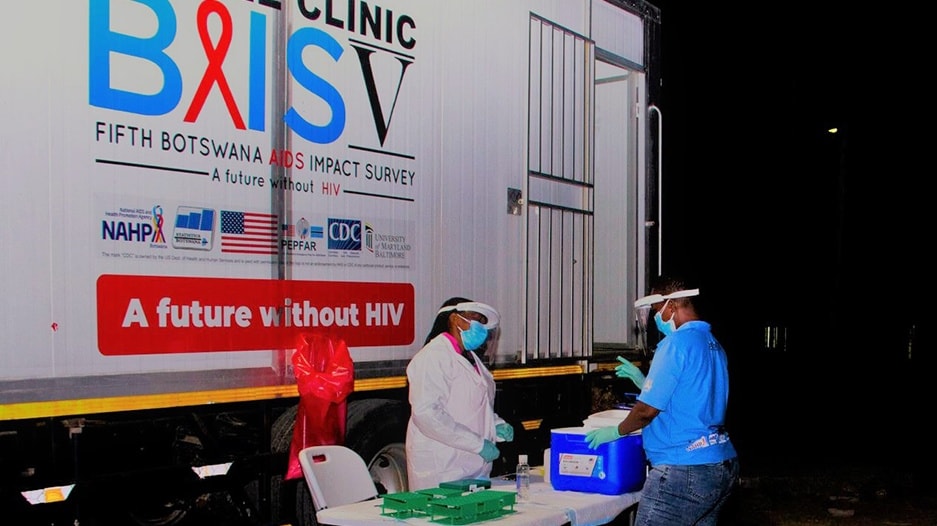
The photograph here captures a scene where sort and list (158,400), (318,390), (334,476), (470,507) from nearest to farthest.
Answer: (470,507) < (158,400) < (334,476) < (318,390)

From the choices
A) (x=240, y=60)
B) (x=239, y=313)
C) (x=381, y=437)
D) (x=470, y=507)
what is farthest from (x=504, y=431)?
(x=240, y=60)

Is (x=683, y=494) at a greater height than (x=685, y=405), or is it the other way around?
(x=685, y=405)

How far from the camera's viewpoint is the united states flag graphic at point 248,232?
15.1 feet

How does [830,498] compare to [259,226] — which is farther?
[830,498]

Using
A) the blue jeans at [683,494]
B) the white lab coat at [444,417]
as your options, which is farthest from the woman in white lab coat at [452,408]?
the blue jeans at [683,494]

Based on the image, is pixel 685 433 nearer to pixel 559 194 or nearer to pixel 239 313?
pixel 239 313

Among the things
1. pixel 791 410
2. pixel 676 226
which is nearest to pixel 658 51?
pixel 791 410

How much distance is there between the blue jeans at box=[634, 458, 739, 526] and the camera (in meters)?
4.28

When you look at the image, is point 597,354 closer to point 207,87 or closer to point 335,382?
point 335,382

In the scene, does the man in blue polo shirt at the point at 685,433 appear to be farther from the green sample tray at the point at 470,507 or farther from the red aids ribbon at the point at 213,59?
the red aids ribbon at the point at 213,59

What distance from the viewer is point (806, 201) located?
27.2 m

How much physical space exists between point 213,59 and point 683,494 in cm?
269

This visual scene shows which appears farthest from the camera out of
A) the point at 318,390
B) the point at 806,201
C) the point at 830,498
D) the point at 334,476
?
the point at 806,201

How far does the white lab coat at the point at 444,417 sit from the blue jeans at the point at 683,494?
1.00m
